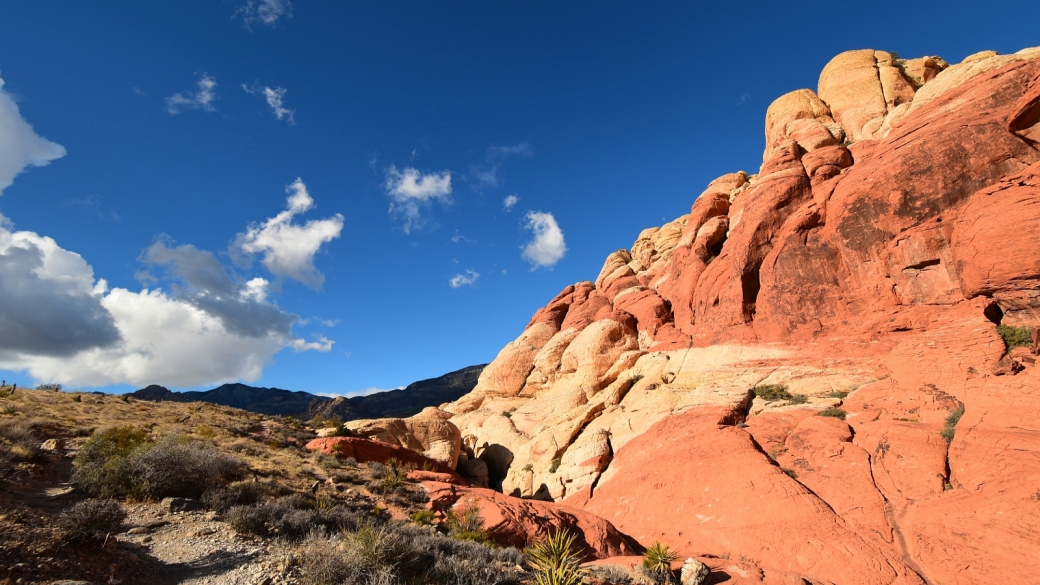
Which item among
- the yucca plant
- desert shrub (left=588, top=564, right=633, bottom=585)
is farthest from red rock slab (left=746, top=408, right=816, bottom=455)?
the yucca plant

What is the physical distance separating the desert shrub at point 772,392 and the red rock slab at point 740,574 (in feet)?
34.9

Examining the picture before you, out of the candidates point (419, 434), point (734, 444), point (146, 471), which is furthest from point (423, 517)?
point (419, 434)

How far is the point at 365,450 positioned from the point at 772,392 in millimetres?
20171

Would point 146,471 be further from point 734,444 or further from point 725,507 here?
point 734,444

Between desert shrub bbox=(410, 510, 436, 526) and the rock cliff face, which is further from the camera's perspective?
the rock cliff face

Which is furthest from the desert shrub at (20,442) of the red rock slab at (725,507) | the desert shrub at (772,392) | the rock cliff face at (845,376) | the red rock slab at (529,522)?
the desert shrub at (772,392)

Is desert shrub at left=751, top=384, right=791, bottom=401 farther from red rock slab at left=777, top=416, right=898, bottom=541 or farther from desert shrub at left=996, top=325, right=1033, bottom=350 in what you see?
desert shrub at left=996, top=325, right=1033, bottom=350

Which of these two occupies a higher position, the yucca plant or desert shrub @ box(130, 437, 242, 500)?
desert shrub @ box(130, 437, 242, 500)

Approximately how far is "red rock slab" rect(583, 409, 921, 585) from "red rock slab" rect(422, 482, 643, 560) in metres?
2.40

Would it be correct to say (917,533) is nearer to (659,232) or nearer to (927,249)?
(927,249)

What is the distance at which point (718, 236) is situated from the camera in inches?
1432

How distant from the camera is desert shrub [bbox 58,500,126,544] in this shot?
644cm

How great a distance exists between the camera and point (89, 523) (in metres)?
6.74

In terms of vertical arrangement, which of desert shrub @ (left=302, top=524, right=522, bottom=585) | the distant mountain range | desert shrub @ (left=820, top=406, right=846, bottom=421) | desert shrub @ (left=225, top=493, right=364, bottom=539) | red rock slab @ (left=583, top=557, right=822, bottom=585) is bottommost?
red rock slab @ (left=583, top=557, right=822, bottom=585)
